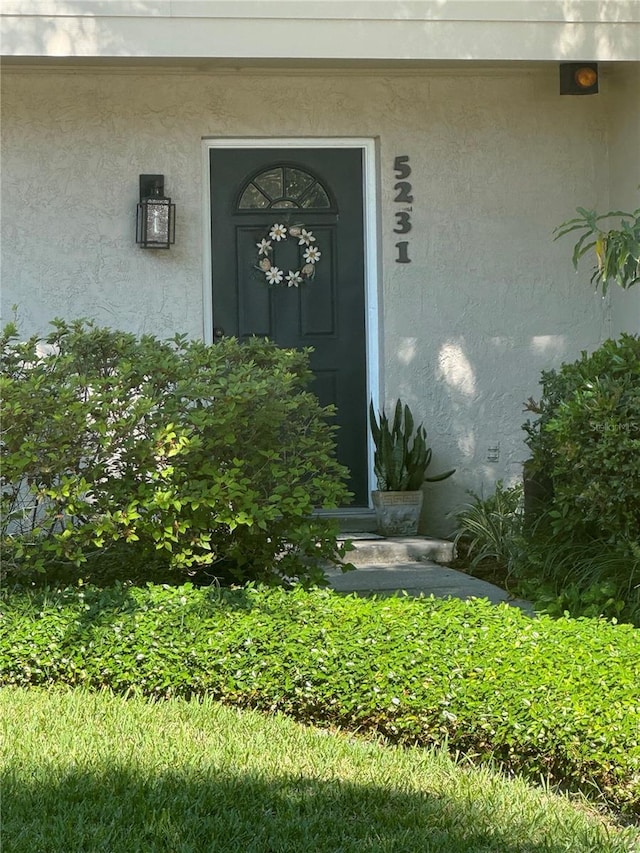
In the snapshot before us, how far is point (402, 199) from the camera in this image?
8078mm

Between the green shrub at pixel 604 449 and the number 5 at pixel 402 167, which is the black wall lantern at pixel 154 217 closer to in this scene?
the number 5 at pixel 402 167

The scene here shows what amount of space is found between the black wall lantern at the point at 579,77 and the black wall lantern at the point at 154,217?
9.91 ft

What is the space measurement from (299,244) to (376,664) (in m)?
4.69

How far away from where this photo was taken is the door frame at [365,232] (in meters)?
8.03

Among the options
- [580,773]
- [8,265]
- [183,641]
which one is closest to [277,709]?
[183,641]

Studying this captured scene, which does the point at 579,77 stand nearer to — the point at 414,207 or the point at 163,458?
the point at 414,207

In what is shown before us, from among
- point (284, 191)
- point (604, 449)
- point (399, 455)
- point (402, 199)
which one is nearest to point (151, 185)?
point (284, 191)

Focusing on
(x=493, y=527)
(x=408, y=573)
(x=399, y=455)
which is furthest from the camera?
(x=399, y=455)

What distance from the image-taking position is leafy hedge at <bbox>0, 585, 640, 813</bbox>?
3.71 metres

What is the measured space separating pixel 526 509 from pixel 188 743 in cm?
348

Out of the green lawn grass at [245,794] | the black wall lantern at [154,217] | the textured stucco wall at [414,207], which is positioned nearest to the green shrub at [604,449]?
the green lawn grass at [245,794]

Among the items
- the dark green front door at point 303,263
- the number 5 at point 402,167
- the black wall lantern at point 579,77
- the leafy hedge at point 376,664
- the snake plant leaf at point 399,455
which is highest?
the black wall lantern at point 579,77

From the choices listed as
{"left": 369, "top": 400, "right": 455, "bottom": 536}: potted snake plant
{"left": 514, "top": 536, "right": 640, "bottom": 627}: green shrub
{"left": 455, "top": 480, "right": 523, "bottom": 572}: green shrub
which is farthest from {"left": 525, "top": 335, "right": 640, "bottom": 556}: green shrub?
{"left": 369, "top": 400, "right": 455, "bottom": 536}: potted snake plant

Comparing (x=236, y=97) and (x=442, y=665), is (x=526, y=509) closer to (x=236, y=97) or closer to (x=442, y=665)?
(x=442, y=665)
